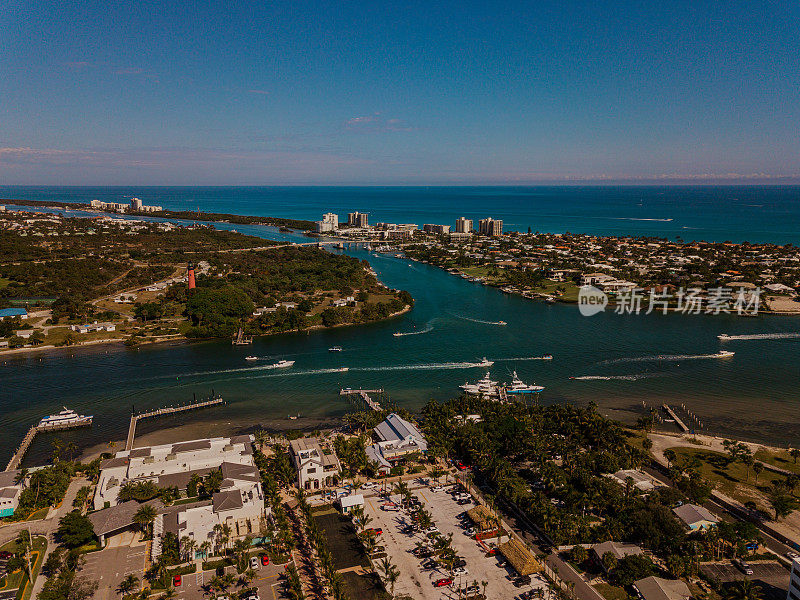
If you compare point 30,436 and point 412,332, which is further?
point 412,332

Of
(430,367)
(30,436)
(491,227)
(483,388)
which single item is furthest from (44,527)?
(491,227)

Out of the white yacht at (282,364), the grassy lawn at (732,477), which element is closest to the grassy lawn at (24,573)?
the white yacht at (282,364)

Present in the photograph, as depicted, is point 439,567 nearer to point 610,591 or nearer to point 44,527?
point 610,591

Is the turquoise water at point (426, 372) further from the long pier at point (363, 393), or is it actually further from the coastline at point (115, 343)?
the coastline at point (115, 343)

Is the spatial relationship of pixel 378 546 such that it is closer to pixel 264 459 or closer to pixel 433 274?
pixel 264 459

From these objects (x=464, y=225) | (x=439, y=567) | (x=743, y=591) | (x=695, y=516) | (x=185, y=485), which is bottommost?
(x=439, y=567)

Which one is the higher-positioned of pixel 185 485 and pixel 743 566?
pixel 743 566

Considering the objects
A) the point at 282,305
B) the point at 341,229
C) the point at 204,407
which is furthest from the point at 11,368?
the point at 341,229
